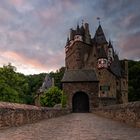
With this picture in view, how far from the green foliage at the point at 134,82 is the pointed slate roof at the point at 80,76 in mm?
35882

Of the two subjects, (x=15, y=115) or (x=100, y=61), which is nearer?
(x=15, y=115)

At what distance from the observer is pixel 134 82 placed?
272 ft

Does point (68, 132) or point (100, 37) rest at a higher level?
point (100, 37)

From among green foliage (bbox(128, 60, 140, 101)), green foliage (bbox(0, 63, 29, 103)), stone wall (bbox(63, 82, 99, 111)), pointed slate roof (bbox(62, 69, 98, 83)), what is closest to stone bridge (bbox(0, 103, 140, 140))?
stone wall (bbox(63, 82, 99, 111))

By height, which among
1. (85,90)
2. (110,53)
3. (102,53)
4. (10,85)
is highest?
(110,53)

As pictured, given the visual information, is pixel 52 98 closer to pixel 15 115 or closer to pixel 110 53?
pixel 110 53

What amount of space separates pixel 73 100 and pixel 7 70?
1390cm

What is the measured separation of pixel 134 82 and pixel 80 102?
135ft

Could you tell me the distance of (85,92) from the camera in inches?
1686

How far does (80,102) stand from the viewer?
146ft

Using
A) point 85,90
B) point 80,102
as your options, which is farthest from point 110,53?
point 85,90

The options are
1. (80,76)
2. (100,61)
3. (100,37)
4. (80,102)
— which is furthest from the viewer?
(100,37)

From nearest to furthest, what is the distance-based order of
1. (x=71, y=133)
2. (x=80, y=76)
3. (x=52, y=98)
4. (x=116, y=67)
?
1. (x=71, y=133)
2. (x=80, y=76)
3. (x=52, y=98)
4. (x=116, y=67)

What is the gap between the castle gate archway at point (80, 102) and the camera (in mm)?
44088
